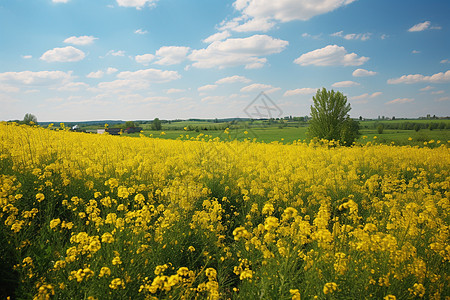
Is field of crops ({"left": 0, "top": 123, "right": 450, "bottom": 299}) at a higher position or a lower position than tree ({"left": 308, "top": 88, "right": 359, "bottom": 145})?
lower

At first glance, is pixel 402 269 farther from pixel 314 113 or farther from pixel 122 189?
pixel 314 113

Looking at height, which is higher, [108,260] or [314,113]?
[314,113]

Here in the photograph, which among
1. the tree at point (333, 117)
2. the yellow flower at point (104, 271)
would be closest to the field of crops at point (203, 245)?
the yellow flower at point (104, 271)

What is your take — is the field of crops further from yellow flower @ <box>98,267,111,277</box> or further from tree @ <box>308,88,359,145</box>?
tree @ <box>308,88,359,145</box>

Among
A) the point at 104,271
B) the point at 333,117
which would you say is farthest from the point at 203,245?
the point at 333,117

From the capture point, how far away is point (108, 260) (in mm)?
2596

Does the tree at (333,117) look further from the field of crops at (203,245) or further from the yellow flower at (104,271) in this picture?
the yellow flower at (104,271)

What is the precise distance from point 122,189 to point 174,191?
114cm

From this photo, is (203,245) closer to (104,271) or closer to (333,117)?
(104,271)

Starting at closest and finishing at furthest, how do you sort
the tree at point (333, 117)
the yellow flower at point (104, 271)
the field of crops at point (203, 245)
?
the yellow flower at point (104, 271), the field of crops at point (203, 245), the tree at point (333, 117)

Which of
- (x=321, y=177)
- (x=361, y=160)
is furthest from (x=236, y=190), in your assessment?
(x=361, y=160)

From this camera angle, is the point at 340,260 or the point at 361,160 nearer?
the point at 340,260

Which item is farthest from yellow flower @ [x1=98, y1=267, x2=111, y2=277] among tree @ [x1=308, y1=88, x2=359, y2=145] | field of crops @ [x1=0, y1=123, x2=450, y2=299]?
tree @ [x1=308, y1=88, x2=359, y2=145]

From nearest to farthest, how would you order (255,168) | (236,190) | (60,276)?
(60,276) → (236,190) → (255,168)
